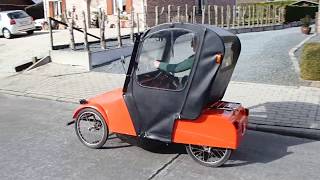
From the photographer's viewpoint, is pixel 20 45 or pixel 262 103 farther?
pixel 20 45

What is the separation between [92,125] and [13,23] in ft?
62.1

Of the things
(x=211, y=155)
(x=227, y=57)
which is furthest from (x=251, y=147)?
(x=227, y=57)

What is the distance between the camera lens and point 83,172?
4984 mm

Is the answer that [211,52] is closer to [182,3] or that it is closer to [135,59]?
[135,59]

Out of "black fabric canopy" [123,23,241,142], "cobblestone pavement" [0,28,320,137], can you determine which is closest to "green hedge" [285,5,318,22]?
"cobblestone pavement" [0,28,320,137]

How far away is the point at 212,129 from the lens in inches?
196

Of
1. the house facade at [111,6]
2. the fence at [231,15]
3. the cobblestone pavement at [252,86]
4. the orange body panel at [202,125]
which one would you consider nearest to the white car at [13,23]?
the house facade at [111,6]

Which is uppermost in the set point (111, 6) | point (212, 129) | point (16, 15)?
point (111, 6)

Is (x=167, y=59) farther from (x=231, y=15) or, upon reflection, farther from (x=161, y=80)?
(x=231, y=15)

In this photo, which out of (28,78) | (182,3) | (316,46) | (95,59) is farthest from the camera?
(182,3)

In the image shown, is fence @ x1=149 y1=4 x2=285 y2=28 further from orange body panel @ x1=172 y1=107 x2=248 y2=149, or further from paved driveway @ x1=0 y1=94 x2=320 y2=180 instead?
orange body panel @ x1=172 y1=107 x2=248 y2=149

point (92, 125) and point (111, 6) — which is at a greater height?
point (111, 6)

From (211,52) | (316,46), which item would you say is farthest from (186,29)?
(316,46)

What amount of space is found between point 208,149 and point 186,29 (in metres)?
1.54
